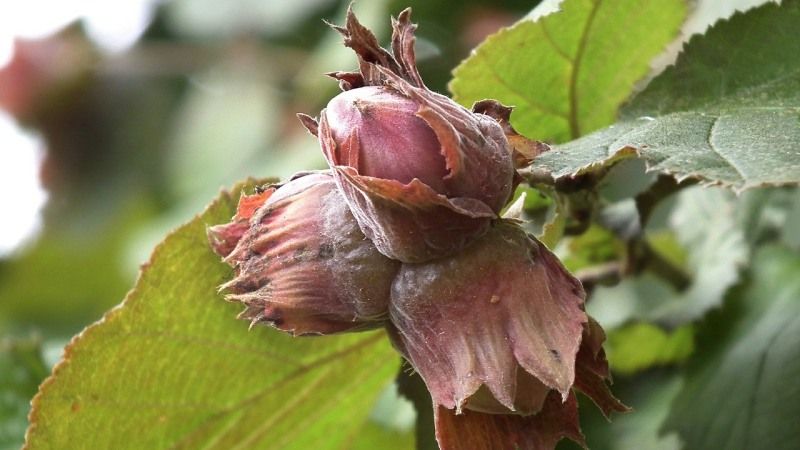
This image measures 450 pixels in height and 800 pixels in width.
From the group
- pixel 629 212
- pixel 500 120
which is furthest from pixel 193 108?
pixel 500 120

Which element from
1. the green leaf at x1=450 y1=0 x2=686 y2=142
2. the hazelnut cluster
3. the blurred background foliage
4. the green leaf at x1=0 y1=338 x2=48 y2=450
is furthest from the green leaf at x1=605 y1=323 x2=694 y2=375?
the green leaf at x1=0 y1=338 x2=48 y2=450

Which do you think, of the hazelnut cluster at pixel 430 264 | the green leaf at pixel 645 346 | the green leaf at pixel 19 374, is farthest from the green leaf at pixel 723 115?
the green leaf at pixel 19 374

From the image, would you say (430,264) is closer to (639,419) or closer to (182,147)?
(639,419)

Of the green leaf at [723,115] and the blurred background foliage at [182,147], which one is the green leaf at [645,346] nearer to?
the blurred background foliage at [182,147]

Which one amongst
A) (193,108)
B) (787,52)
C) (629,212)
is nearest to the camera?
(787,52)

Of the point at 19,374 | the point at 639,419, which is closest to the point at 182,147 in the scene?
the point at 19,374

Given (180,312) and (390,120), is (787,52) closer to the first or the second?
(390,120)
